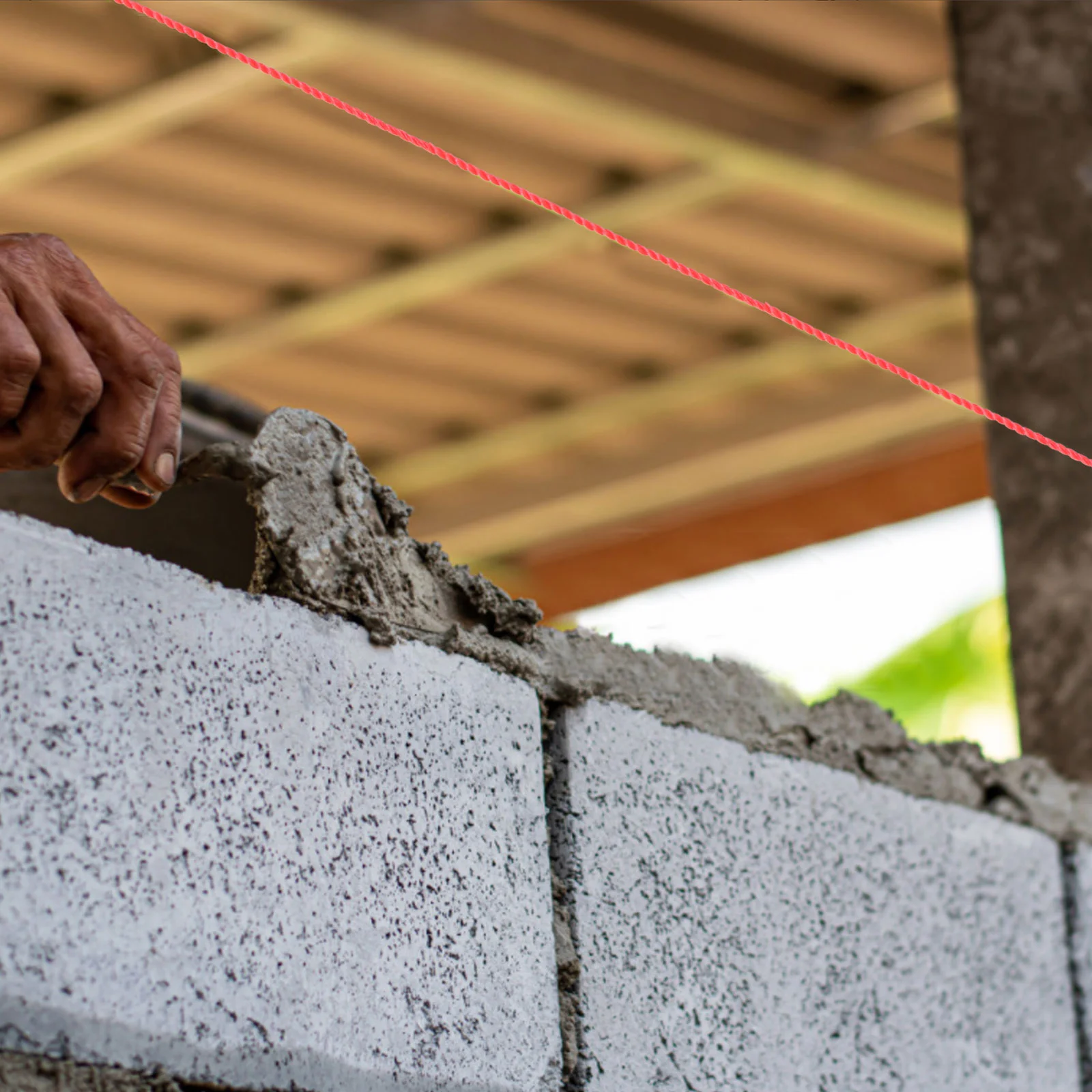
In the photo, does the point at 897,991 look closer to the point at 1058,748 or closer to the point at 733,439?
the point at 1058,748

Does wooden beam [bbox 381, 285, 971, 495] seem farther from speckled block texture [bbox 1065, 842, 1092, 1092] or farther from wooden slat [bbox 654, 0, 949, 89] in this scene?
speckled block texture [bbox 1065, 842, 1092, 1092]

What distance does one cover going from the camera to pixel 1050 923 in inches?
94.6

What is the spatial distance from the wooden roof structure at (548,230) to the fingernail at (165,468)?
3.09m

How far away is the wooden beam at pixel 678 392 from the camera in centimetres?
639

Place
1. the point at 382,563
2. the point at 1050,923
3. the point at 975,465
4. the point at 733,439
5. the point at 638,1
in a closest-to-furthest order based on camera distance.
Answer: the point at 382,563
the point at 1050,923
the point at 638,1
the point at 733,439
the point at 975,465

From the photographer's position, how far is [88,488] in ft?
4.73

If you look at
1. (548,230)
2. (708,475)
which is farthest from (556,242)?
(708,475)

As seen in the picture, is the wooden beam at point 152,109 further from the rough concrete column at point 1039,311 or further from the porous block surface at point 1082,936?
the porous block surface at point 1082,936

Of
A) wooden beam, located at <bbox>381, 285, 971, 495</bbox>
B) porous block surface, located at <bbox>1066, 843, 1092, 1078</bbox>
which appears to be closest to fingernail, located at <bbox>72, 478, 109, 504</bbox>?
porous block surface, located at <bbox>1066, 843, 1092, 1078</bbox>

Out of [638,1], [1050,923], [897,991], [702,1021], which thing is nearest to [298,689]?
[702,1021]

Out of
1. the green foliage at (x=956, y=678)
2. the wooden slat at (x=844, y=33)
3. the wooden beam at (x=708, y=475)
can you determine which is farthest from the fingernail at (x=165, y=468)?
the green foliage at (x=956, y=678)

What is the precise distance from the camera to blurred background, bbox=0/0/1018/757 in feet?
15.0

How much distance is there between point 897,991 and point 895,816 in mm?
215

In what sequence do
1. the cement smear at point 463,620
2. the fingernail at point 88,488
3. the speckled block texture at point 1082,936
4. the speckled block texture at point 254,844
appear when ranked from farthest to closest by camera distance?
the speckled block texture at point 1082,936, the cement smear at point 463,620, the fingernail at point 88,488, the speckled block texture at point 254,844
